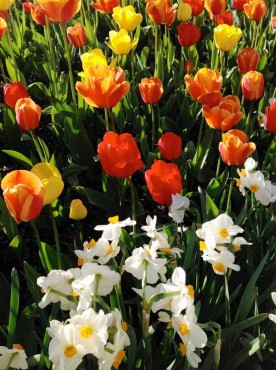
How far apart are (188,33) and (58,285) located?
2015mm

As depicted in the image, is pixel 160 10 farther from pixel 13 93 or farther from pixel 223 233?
pixel 223 233

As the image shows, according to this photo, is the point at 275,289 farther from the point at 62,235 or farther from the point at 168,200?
the point at 62,235

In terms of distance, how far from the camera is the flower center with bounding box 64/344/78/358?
1.02 m

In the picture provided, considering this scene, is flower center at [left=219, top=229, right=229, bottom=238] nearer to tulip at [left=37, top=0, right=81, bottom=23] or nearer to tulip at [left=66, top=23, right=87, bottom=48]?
tulip at [left=37, top=0, right=81, bottom=23]

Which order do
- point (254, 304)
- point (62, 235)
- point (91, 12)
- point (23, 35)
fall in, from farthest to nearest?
point (91, 12) → point (23, 35) → point (62, 235) → point (254, 304)

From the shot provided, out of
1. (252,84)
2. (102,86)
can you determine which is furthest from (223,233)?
(252,84)

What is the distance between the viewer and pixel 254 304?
1.57 m

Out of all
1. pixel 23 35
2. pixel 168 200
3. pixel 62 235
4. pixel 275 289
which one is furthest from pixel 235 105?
pixel 23 35

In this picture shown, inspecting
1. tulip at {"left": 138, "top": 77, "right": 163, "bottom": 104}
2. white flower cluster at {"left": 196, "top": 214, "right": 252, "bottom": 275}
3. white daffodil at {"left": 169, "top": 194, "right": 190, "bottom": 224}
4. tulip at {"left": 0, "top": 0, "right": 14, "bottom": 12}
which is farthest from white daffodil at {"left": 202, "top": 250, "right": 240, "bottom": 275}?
tulip at {"left": 0, "top": 0, "right": 14, "bottom": 12}

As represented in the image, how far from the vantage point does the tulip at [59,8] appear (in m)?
2.28

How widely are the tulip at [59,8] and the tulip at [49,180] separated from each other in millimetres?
1099

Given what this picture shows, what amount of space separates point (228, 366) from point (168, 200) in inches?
19.5

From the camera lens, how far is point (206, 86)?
7.02 ft

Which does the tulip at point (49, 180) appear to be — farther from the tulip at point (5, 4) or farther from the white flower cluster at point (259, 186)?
the tulip at point (5, 4)
